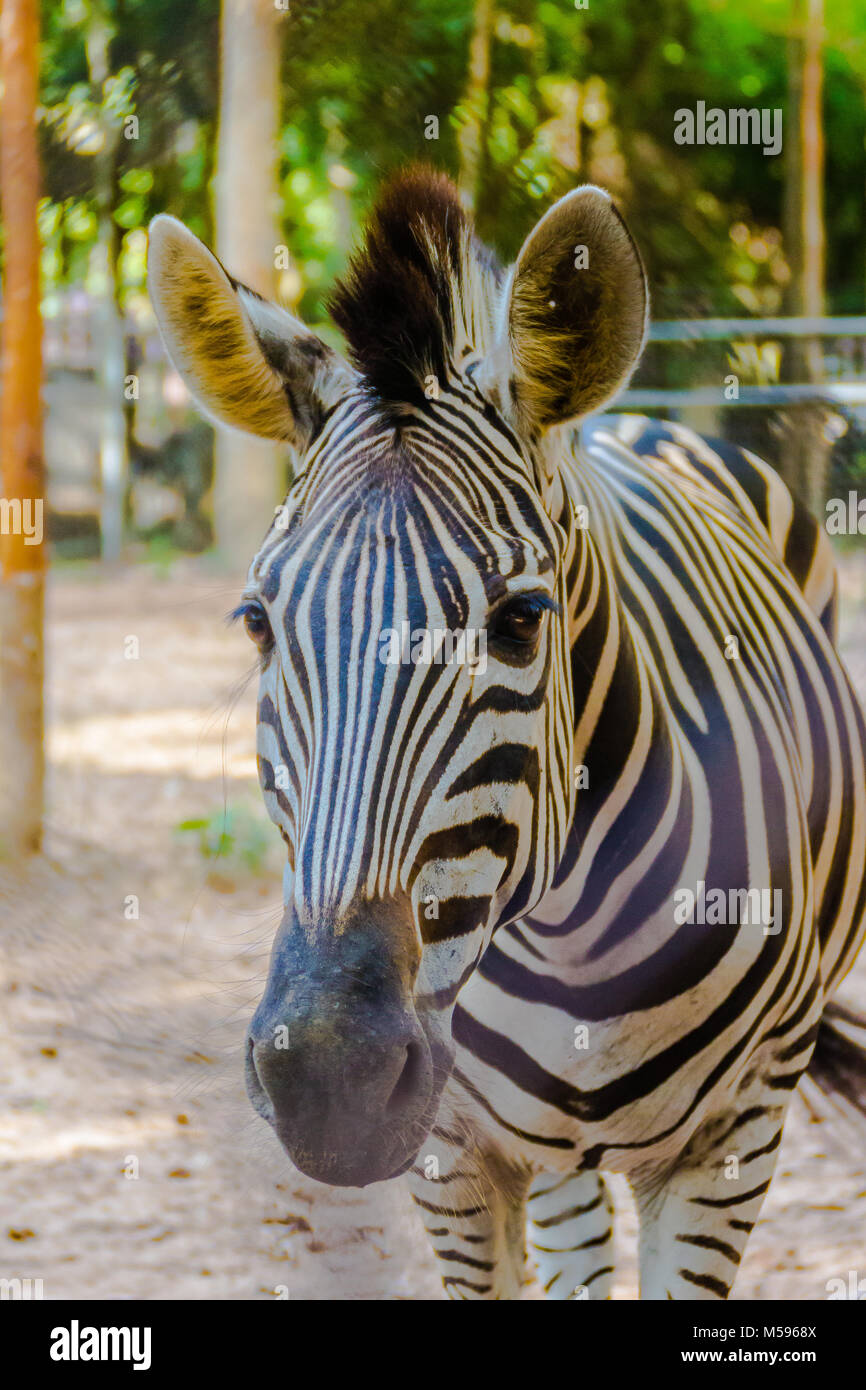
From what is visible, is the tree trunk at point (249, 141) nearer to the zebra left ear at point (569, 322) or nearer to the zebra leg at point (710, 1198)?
the zebra left ear at point (569, 322)

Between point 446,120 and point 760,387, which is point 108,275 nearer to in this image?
point 446,120

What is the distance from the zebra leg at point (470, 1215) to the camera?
5.97ft

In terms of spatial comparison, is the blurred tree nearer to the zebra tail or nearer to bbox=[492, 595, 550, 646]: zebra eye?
bbox=[492, 595, 550, 646]: zebra eye

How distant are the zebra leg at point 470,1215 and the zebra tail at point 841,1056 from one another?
97 cm

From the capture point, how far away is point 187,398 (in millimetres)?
2195

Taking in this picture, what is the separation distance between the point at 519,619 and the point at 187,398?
118 cm

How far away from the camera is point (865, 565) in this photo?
4094mm

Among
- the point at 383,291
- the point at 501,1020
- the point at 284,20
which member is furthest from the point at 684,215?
the point at 501,1020

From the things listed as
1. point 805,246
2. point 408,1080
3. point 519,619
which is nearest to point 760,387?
point 805,246

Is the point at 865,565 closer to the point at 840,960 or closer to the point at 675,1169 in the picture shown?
the point at 840,960

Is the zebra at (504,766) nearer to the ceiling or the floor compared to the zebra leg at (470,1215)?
nearer to the ceiling

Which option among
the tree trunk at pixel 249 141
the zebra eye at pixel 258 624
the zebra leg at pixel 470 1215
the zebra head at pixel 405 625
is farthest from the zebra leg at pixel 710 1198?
the tree trunk at pixel 249 141

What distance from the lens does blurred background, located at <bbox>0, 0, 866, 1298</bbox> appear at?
2756mm

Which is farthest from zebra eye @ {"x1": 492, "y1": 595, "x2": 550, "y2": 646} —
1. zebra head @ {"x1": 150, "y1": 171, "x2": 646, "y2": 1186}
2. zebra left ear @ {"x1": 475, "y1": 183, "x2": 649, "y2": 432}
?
zebra left ear @ {"x1": 475, "y1": 183, "x2": 649, "y2": 432}
